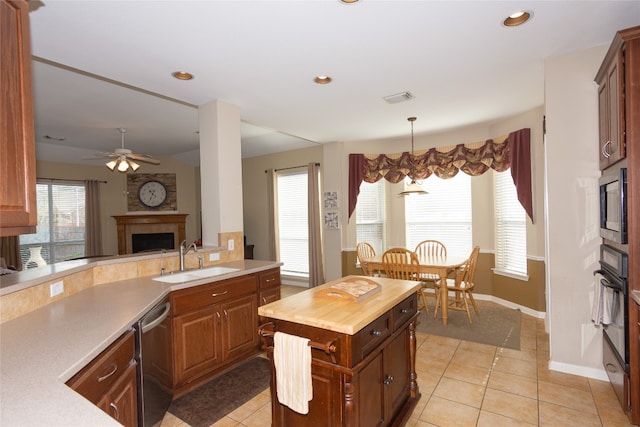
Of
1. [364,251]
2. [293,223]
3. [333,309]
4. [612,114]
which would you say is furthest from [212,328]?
[293,223]

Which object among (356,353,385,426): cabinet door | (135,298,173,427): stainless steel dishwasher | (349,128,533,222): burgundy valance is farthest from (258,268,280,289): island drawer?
(349,128,533,222): burgundy valance

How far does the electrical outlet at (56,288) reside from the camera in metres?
1.96

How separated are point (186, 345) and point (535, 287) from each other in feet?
13.6

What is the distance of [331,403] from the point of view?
160cm

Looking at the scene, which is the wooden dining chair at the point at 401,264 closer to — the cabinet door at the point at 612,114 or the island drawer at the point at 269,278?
the island drawer at the point at 269,278

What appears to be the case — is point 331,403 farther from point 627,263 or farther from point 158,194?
point 158,194

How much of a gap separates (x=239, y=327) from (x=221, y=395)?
1.85ft

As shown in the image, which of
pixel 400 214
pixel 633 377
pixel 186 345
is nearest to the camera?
pixel 633 377

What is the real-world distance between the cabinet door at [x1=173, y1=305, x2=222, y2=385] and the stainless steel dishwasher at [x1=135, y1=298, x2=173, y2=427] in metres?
0.07

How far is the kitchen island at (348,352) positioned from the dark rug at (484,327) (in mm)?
1887

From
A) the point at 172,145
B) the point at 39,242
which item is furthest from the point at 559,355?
the point at 39,242

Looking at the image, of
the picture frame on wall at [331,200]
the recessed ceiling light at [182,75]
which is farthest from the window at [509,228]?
the recessed ceiling light at [182,75]

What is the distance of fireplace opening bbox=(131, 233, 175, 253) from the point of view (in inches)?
274

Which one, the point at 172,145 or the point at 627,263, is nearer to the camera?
the point at 627,263
